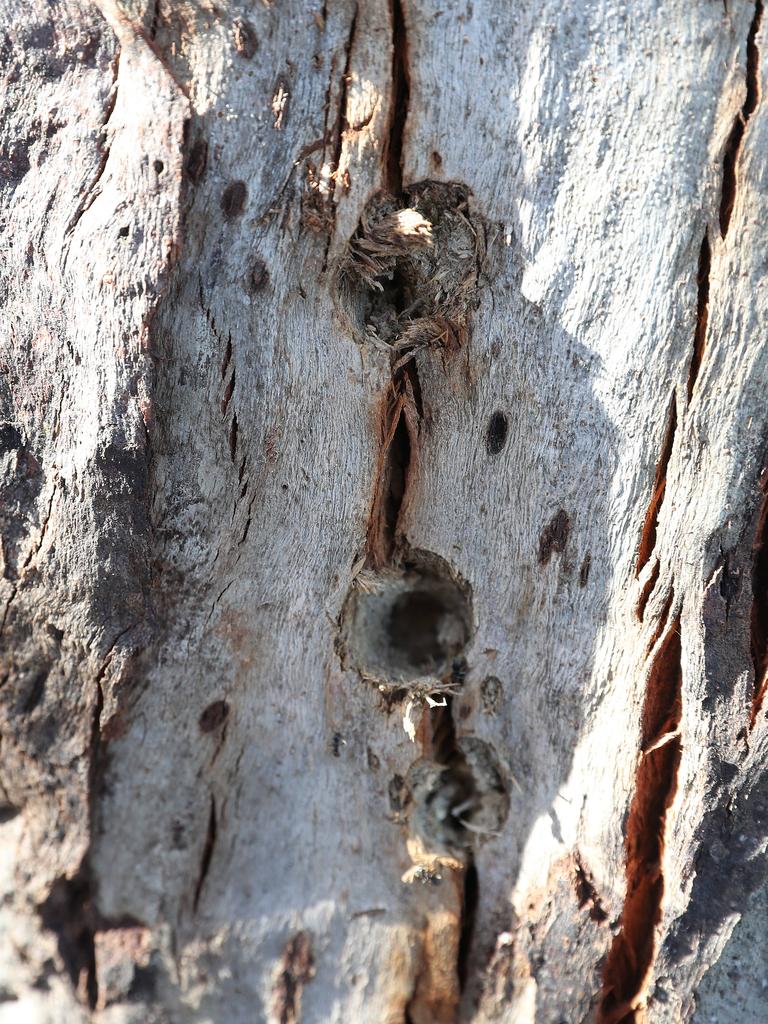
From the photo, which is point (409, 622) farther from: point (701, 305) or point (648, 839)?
point (701, 305)

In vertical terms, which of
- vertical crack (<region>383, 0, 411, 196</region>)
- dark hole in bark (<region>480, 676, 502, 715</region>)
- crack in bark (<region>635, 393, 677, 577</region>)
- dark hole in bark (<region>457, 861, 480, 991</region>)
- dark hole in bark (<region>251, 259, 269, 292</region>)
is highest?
vertical crack (<region>383, 0, 411, 196</region>)

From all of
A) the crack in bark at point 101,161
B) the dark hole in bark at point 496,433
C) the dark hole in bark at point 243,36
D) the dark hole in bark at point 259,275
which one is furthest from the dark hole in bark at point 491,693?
the dark hole in bark at point 243,36

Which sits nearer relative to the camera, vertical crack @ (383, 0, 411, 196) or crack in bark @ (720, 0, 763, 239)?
crack in bark @ (720, 0, 763, 239)

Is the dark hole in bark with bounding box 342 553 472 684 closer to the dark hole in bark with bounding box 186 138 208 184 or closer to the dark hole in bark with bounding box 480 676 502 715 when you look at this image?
the dark hole in bark with bounding box 480 676 502 715

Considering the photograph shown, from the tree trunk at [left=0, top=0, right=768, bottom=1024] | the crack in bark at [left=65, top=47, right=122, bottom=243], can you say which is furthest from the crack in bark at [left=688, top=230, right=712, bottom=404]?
the crack in bark at [left=65, top=47, right=122, bottom=243]

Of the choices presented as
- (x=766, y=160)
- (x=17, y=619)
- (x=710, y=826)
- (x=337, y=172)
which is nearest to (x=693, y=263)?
(x=766, y=160)

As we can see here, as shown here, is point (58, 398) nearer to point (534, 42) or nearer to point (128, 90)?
point (128, 90)

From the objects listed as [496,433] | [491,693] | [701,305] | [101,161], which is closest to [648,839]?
[491,693]
